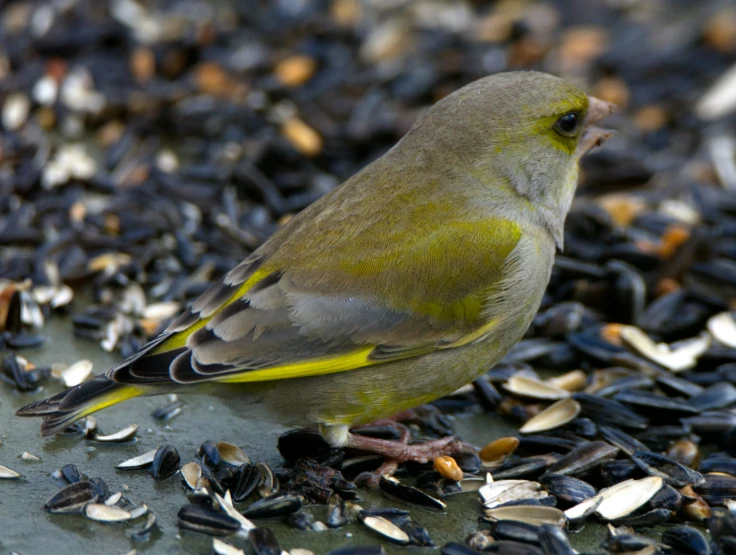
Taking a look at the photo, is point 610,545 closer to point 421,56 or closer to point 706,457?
point 706,457

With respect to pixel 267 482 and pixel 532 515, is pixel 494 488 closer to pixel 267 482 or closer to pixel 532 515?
pixel 532 515

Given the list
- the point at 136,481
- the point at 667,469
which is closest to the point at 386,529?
the point at 136,481

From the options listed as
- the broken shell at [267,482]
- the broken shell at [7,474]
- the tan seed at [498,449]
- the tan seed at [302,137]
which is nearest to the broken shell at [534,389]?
the tan seed at [498,449]

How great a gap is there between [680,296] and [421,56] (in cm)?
318

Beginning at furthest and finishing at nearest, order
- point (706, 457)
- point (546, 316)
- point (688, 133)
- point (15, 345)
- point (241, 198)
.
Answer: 1. point (688, 133)
2. point (241, 198)
3. point (546, 316)
4. point (15, 345)
5. point (706, 457)

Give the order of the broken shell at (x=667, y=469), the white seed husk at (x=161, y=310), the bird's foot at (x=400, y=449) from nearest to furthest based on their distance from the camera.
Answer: the broken shell at (x=667, y=469) → the bird's foot at (x=400, y=449) → the white seed husk at (x=161, y=310)

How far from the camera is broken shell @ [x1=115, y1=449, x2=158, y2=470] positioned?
372 centimetres

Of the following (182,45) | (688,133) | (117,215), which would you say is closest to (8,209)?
(117,215)

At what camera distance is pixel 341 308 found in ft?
12.2

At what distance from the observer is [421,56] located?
24.3 feet

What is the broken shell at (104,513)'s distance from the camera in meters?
3.32

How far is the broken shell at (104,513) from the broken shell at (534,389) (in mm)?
1857

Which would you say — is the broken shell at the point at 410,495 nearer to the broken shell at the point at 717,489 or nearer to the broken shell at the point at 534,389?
the broken shell at the point at 534,389

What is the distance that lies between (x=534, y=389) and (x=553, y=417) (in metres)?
0.18
